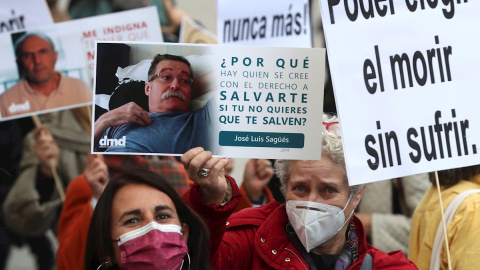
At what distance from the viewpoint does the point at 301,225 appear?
3.63 m

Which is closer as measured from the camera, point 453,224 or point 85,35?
point 453,224

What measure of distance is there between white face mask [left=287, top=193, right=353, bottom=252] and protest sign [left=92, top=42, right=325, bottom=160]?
21cm

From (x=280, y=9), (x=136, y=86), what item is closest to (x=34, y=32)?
(x=280, y=9)

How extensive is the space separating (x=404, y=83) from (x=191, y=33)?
3.06 meters

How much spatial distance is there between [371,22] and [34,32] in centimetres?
267

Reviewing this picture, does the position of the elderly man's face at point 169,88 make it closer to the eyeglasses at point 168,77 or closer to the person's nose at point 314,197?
the eyeglasses at point 168,77

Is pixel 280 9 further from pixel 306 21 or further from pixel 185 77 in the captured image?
pixel 185 77

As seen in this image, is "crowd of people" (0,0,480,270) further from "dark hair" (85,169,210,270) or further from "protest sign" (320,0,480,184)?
"protest sign" (320,0,480,184)

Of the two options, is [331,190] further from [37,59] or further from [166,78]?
[37,59]

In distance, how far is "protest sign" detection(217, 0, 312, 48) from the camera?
665 centimetres

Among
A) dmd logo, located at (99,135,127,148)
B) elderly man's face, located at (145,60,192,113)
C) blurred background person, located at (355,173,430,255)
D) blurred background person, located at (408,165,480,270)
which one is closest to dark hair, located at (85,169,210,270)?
dmd logo, located at (99,135,127,148)

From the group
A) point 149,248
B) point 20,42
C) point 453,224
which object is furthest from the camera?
point 20,42

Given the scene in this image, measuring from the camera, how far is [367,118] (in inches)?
150

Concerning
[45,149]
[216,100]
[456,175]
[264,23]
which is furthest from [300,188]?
[45,149]
